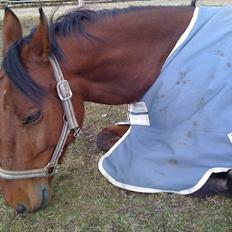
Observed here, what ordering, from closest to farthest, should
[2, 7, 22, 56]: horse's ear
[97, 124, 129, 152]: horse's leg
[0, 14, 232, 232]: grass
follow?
[2, 7, 22, 56]: horse's ear < [0, 14, 232, 232]: grass < [97, 124, 129, 152]: horse's leg

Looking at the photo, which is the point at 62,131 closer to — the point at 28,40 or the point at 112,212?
the point at 28,40

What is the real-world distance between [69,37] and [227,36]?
32.8 inches

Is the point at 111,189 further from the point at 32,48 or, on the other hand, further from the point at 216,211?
the point at 32,48

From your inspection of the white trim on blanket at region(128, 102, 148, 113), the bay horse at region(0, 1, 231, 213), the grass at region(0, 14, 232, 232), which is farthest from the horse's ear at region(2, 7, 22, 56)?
the grass at region(0, 14, 232, 232)

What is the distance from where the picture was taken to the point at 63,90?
1931 millimetres

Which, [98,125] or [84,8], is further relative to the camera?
[98,125]

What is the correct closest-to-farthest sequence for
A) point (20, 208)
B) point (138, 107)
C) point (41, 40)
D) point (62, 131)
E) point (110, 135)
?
point (41, 40) → point (62, 131) → point (20, 208) → point (138, 107) → point (110, 135)

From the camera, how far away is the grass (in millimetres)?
2199

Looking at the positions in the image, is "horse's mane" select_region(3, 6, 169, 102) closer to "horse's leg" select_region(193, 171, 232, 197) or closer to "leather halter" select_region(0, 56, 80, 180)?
"leather halter" select_region(0, 56, 80, 180)

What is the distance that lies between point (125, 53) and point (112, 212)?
2.70 ft

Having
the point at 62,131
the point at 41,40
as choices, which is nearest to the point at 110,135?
the point at 62,131

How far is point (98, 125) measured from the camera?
3.37 meters

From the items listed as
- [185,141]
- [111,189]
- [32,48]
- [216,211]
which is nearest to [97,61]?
[32,48]

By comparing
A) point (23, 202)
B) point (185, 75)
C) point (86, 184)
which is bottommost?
point (86, 184)
